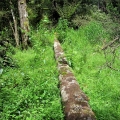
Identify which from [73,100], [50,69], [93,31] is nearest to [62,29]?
[93,31]

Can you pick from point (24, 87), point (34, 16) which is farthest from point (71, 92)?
point (34, 16)

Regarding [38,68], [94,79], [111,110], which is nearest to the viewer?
[111,110]

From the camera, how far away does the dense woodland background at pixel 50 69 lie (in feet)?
12.0

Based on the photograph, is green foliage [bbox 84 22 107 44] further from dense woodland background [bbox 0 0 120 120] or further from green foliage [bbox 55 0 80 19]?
green foliage [bbox 55 0 80 19]

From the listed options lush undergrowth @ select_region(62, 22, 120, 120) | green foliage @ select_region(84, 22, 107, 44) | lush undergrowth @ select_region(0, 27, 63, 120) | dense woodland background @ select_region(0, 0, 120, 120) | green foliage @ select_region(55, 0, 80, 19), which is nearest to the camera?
lush undergrowth @ select_region(0, 27, 63, 120)

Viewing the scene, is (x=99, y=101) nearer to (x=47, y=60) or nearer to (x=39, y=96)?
(x=39, y=96)

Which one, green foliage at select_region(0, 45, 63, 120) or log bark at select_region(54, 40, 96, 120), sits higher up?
log bark at select_region(54, 40, 96, 120)

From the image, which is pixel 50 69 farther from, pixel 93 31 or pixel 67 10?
pixel 67 10

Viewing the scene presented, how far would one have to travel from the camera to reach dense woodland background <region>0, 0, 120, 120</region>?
12.0ft

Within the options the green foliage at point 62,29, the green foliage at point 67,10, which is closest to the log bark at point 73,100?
the green foliage at point 62,29

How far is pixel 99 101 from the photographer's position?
4.17 meters

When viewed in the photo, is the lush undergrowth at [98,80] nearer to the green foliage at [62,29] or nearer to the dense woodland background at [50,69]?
the dense woodland background at [50,69]

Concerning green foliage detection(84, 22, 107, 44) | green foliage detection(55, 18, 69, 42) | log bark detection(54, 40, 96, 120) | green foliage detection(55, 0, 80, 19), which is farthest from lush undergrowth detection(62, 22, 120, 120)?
green foliage detection(55, 0, 80, 19)

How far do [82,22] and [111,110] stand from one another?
24.7ft
